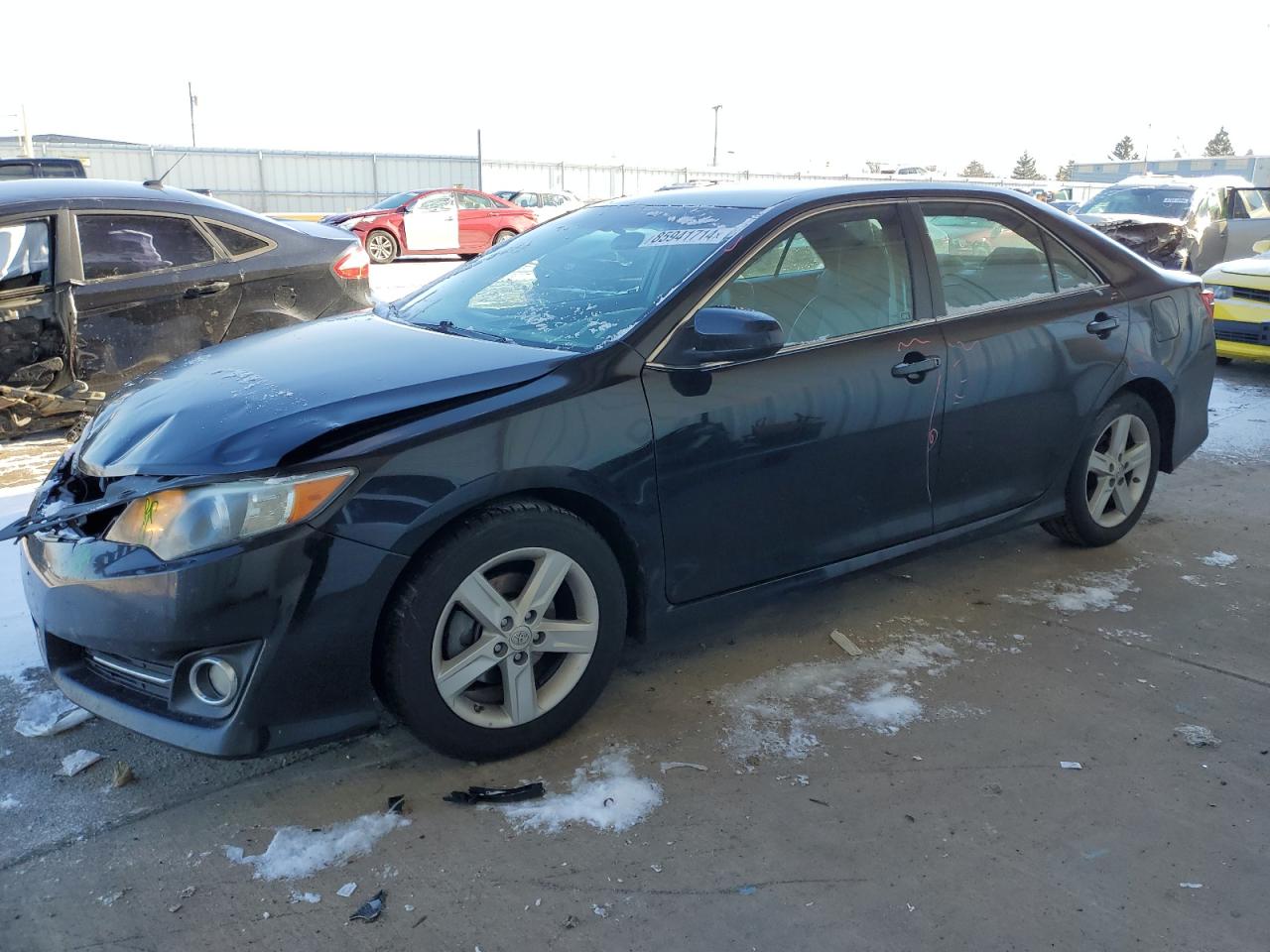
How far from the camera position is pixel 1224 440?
703 centimetres

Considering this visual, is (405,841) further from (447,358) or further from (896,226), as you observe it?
(896,226)

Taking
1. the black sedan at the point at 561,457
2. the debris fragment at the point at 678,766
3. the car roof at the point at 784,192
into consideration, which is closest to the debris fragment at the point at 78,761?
the black sedan at the point at 561,457

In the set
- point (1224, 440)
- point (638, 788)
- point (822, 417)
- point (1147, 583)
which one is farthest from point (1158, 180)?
point (638, 788)

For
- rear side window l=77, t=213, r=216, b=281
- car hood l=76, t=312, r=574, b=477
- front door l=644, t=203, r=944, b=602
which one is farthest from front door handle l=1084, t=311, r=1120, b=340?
rear side window l=77, t=213, r=216, b=281

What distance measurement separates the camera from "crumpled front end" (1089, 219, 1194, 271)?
1408cm

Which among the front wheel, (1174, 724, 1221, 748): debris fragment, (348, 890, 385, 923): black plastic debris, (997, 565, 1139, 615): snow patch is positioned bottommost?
(1174, 724, 1221, 748): debris fragment

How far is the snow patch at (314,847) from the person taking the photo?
2.60 meters

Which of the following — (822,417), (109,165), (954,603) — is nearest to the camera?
(822,417)

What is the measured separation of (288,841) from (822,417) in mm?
2030

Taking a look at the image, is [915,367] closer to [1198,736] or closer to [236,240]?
[1198,736]

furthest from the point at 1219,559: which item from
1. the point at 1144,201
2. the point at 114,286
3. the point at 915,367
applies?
the point at 1144,201

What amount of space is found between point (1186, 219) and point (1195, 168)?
3799cm

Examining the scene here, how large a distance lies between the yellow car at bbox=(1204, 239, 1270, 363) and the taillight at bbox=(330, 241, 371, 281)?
676 centimetres

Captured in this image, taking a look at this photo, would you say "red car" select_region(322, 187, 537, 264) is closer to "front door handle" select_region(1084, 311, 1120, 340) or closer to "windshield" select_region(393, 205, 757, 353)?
"windshield" select_region(393, 205, 757, 353)
